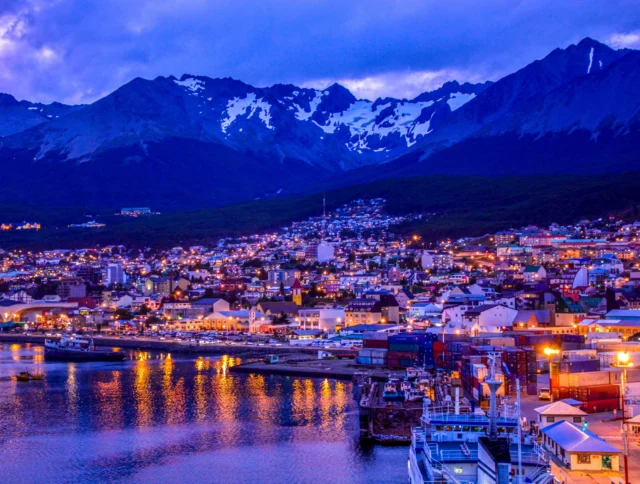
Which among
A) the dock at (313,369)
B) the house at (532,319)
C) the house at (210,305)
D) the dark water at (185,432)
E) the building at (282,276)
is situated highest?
the building at (282,276)

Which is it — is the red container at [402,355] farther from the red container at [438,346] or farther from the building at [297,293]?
the building at [297,293]

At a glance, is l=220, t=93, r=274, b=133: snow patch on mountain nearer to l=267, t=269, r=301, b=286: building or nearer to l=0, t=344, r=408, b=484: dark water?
l=267, t=269, r=301, b=286: building

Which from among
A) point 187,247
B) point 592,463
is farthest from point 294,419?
point 187,247

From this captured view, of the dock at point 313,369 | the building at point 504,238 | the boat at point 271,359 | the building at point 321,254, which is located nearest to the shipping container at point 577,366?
the dock at point 313,369

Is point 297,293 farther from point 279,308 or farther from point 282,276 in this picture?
point 282,276

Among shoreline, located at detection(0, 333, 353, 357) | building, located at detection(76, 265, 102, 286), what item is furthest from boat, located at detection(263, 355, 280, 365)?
building, located at detection(76, 265, 102, 286)

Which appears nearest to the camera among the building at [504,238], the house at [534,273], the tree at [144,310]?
the house at [534,273]

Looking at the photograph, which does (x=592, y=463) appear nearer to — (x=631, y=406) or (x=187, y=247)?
(x=631, y=406)
